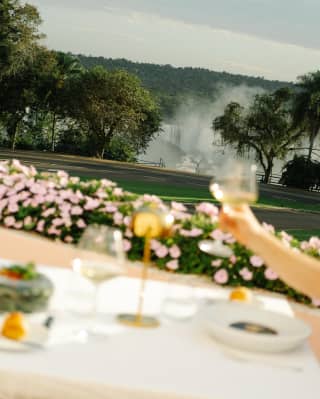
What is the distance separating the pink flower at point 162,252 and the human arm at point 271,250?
199 centimetres

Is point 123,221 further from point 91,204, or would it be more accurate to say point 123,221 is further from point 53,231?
point 53,231

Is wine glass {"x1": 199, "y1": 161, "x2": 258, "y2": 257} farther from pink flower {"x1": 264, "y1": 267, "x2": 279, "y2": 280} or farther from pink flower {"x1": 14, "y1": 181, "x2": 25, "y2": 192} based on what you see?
pink flower {"x1": 14, "y1": 181, "x2": 25, "y2": 192}

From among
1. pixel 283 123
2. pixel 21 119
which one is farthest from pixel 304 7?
pixel 21 119

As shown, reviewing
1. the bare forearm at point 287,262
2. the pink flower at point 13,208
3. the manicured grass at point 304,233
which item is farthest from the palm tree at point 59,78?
the bare forearm at point 287,262

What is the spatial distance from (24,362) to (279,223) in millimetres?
20890

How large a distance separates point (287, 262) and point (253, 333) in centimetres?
34

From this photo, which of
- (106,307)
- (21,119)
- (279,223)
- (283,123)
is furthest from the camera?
(283,123)

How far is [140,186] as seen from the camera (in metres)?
29.0

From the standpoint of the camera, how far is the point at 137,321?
220 centimetres

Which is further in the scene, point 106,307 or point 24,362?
point 106,307

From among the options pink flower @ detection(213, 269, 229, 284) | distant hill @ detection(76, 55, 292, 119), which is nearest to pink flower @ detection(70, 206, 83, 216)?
pink flower @ detection(213, 269, 229, 284)

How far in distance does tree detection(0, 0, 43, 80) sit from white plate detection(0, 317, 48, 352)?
43.4 m

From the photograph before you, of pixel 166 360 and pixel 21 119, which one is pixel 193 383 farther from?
pixel 21 119

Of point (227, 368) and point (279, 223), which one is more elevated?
point (227, 368)
